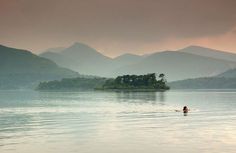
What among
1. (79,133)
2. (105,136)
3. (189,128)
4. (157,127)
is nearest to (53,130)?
(79,133)

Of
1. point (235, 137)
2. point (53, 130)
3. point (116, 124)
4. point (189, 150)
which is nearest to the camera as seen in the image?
point (189, 150)

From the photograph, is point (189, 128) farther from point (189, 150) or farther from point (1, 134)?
point (1, 134)

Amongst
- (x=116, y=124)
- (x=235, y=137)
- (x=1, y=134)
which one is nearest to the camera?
(x=235, y=137)

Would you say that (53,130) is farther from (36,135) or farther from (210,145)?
(210,145)

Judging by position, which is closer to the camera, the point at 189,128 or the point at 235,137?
the point at 235,137

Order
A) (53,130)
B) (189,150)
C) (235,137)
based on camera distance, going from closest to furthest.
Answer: (189,150) → (235,137) → (53,130)

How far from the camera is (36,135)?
168 feet

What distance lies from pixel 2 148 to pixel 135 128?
20.0 metres

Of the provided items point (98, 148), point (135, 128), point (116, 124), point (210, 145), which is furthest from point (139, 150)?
point (116, 124)

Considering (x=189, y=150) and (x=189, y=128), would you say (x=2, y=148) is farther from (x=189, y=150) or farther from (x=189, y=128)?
(x=189, y=128)

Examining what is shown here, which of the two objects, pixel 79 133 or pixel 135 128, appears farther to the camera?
pixel 135 128

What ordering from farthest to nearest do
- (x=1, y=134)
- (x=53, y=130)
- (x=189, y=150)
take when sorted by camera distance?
(x=53, y=130)
(x=1, y=134)
(x=189, y=150)

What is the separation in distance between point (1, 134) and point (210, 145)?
23398mm

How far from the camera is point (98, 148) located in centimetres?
4241
